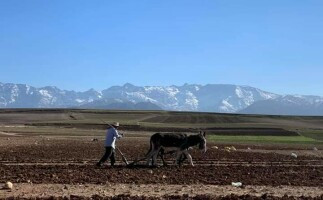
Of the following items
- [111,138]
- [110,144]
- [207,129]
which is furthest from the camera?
[207,129]

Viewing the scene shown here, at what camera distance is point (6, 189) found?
19.5m

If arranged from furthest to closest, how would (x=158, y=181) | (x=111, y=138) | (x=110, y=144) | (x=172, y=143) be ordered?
(x=172, y=143)
(x=111, y=138)
(x=110, y=144)
(x=158, y=181)

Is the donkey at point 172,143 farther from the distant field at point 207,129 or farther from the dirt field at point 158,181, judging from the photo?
the distant field at point 207,129

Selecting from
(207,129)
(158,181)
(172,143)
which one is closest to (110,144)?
(172,143)

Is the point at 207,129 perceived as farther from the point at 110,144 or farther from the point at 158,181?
the point at 158,181

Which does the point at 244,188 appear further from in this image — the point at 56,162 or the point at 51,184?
the point at 56,162

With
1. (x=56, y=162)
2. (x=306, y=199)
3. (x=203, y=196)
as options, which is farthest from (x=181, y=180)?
(x=56, y=162)

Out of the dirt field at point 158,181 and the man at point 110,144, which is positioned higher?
the man at point 110,144

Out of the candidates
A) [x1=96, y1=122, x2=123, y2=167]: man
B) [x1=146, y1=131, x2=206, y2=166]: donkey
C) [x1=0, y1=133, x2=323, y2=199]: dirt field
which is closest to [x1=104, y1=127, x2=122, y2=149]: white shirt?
[x1=96, y1=122, x2=123, y2=167]: man

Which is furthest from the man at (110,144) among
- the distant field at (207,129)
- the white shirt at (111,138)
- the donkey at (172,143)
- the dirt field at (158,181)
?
the distant field at (207,129)

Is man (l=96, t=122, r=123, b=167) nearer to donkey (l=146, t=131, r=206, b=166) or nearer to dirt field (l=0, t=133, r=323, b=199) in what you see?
dirt field (l=0, t=133, r=323, b=199)

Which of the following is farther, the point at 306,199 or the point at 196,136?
the point at 196,136

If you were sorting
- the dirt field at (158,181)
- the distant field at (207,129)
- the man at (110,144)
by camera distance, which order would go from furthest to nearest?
the distant field at (207,129) < the man at (110,144) < the dirt field at (158,181)

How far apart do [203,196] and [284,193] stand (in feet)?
11.9
